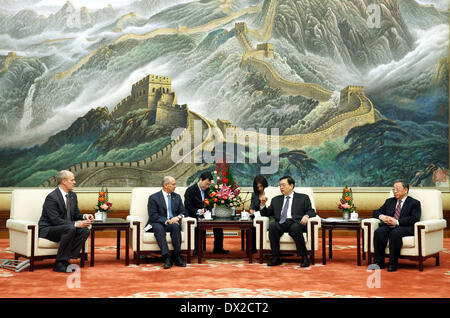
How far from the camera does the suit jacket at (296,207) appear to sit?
→ 23.6 ft

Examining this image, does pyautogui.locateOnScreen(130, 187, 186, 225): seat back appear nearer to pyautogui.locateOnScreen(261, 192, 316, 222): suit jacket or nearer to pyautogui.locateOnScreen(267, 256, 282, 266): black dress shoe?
pyautogui.locateOnScreen(261, 192, 316, 222): suit jacket

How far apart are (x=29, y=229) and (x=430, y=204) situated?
16.4ft

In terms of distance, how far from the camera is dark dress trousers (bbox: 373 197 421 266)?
6504mm

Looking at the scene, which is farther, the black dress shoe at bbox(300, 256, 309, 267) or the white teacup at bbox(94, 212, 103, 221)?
the white teacup at bbox(94, 212, 103, 221)

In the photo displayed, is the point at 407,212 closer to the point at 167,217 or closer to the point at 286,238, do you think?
the point at 286,238

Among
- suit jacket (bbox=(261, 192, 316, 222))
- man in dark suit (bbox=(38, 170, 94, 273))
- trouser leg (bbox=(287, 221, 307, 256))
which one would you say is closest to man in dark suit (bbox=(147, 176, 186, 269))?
man in dark suit (bbox=(38, 170, 94, 273))

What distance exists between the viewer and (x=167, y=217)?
7.21 metres

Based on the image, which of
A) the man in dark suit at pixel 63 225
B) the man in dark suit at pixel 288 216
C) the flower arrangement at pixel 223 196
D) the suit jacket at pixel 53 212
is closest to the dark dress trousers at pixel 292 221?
the man in dark suit at pixel 288 216

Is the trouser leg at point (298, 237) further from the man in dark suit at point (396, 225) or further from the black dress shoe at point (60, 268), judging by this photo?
the black dress shoe at point (60, 268)

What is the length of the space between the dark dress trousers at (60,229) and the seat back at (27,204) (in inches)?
14.8

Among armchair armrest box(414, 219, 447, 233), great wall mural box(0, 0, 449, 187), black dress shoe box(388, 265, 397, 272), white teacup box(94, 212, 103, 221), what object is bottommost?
black dress shoe box(388, 265, 397, 272)

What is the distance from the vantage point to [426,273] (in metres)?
6.28

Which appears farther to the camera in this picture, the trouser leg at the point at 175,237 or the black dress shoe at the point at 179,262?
the trouser leg at the point at 175,237

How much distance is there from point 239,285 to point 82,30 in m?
7.61
